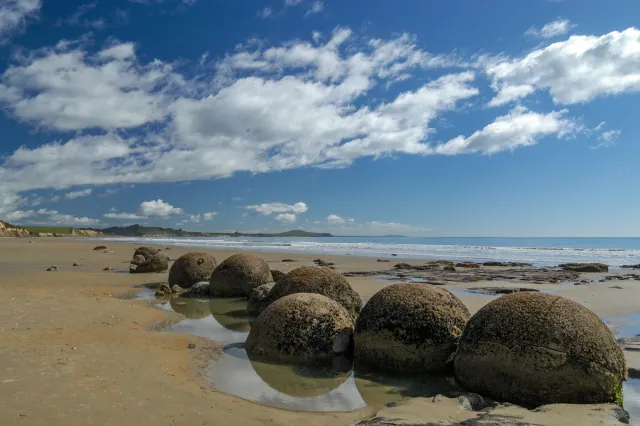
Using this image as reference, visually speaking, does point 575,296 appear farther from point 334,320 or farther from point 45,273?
point 45,273

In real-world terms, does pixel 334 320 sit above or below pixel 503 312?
below

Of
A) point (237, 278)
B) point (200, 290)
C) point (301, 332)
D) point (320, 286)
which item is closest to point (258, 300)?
point (320, 286)

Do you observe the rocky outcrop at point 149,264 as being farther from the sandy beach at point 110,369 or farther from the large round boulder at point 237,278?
the large round boulder at point 237,278

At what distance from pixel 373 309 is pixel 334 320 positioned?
0.80m

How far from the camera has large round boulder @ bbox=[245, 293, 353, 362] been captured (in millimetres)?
7211

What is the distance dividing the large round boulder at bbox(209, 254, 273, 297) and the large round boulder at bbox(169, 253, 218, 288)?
6.22 feet

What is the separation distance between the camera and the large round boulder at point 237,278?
549 inches

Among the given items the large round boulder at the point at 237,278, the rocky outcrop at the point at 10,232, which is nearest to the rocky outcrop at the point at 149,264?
the large round boulder at the point at 237,278

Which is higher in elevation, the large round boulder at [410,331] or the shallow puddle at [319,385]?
the large round boulder at [410,331]

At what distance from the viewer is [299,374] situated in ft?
21.9

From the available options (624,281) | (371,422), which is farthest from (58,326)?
(624,281)

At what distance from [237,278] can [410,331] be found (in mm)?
8208

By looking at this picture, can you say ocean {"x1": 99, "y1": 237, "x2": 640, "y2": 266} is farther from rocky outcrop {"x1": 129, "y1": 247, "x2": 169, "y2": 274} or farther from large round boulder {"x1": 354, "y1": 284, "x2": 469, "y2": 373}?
large round boulder {"x1": 354, "y1": 284, "x2": 469, "y2": 373}

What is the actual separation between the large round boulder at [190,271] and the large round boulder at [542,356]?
11755mm
